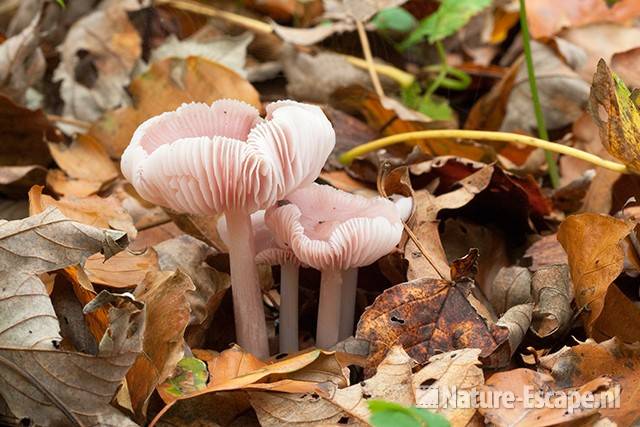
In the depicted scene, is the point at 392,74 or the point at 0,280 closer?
the point at 0,280

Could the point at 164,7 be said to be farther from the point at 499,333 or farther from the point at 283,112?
the point at 499,333

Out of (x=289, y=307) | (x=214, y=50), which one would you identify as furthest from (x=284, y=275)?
(x=214, y=50)

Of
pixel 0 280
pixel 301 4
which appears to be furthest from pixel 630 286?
pixel 301 4

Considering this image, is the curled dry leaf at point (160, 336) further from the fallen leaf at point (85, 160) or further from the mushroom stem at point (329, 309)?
the fallen leaf at point (85, 160)

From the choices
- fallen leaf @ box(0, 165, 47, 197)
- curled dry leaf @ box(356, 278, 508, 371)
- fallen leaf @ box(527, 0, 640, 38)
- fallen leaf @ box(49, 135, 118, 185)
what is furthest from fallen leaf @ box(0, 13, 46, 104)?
fallen leaf @ box(527, 0, 640, 38)

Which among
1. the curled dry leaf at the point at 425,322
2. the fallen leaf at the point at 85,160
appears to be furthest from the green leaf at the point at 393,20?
the curled dry leaf at the point at 425,322

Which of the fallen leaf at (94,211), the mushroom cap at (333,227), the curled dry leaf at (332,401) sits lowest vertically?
the curled dry leaf at (332,401)
